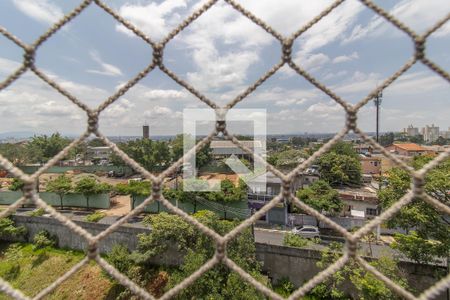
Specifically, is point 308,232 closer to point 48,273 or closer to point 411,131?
point 48,273

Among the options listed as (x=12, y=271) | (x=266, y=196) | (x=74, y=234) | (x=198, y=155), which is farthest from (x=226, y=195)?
(x=198, y=155)

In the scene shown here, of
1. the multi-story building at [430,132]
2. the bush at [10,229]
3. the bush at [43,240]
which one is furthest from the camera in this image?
the multi-story building at [430,132]

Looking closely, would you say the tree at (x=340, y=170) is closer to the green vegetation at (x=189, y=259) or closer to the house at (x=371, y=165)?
the house at (x=371, y=165)

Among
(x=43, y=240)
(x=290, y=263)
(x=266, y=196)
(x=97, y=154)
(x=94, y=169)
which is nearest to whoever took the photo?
(x=290, y=263)

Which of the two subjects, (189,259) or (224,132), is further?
(189,259)

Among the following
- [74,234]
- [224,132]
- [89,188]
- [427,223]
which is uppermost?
[224,132]

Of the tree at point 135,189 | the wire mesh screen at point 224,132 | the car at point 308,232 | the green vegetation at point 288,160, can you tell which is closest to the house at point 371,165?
the green vegetation at point 288,160
